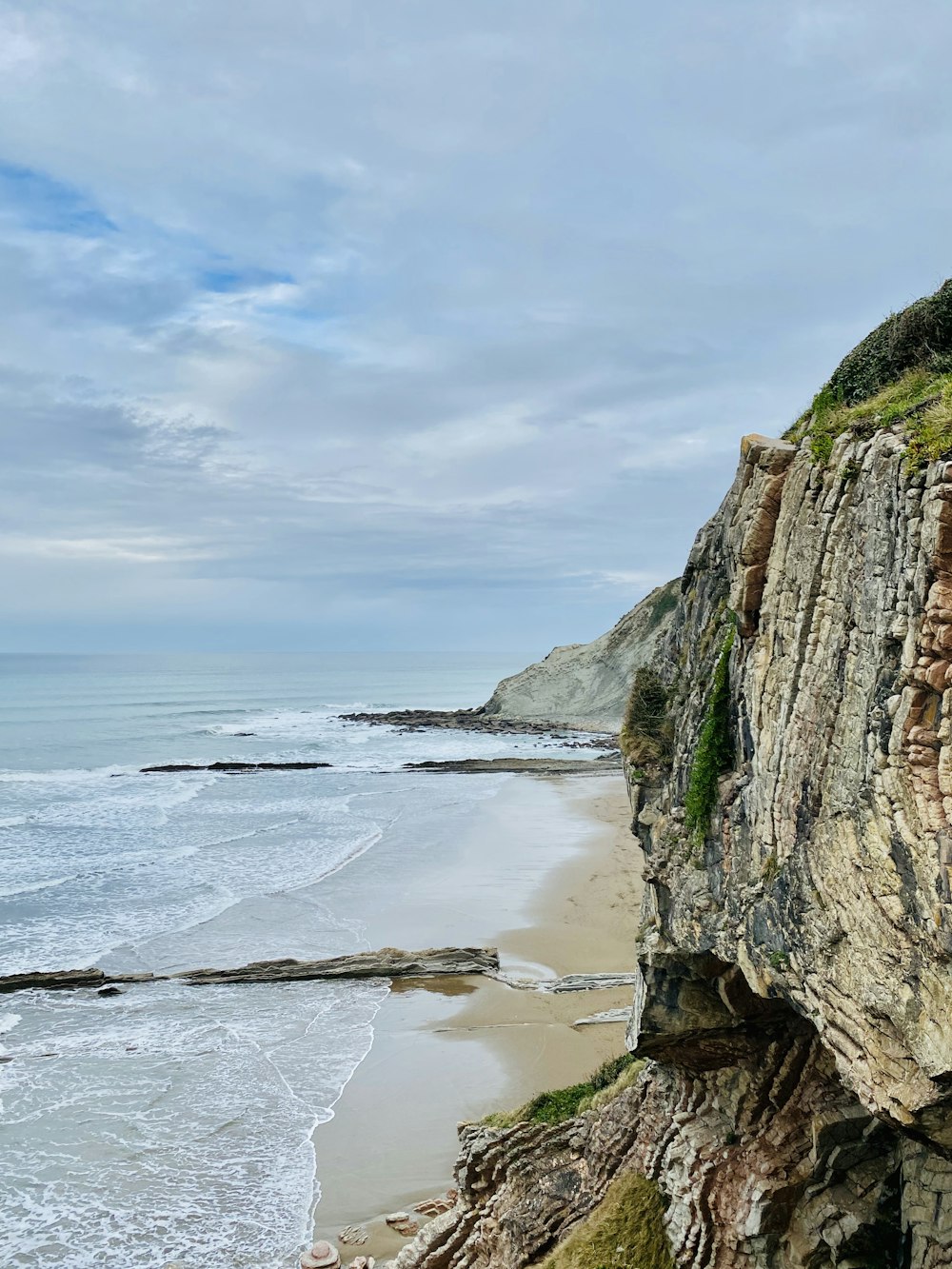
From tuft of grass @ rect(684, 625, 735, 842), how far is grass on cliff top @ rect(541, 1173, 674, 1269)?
135 inches

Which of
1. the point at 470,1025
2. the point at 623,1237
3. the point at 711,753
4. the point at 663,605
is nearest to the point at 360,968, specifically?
the point at 470,1025

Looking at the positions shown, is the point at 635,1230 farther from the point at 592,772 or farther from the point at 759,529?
the point at 592,772

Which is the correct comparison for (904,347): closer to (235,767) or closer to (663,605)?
(235,767)

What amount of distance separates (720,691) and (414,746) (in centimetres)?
5620

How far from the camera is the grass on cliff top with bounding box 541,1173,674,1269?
802 cm

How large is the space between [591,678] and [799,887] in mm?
75491

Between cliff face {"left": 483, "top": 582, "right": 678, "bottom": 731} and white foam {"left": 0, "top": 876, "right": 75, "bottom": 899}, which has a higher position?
cliff face {"left": 483, "top": 582, "right": 678, "bottom": 731}

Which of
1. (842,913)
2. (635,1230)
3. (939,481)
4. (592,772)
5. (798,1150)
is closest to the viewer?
(939,481)

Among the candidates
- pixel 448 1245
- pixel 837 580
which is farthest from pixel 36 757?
pixel 837 580

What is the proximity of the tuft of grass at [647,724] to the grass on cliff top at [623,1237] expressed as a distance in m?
4.22

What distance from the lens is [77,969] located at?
19.8m

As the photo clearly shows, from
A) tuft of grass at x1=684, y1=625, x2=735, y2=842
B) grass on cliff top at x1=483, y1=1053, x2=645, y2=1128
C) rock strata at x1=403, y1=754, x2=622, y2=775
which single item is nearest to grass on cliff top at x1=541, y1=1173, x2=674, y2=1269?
grass on cliff top at x1=483, y1=1053, x2=645, y2=1128

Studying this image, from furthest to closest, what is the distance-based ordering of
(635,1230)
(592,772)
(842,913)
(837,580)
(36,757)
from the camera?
(36,757), (592,772), (635,1230), (837,580), (842,913)

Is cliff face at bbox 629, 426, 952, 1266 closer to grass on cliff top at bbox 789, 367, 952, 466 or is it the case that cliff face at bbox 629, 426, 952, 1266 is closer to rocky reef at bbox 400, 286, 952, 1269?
rocky reef at bbox 400, 286, 952, 1269
